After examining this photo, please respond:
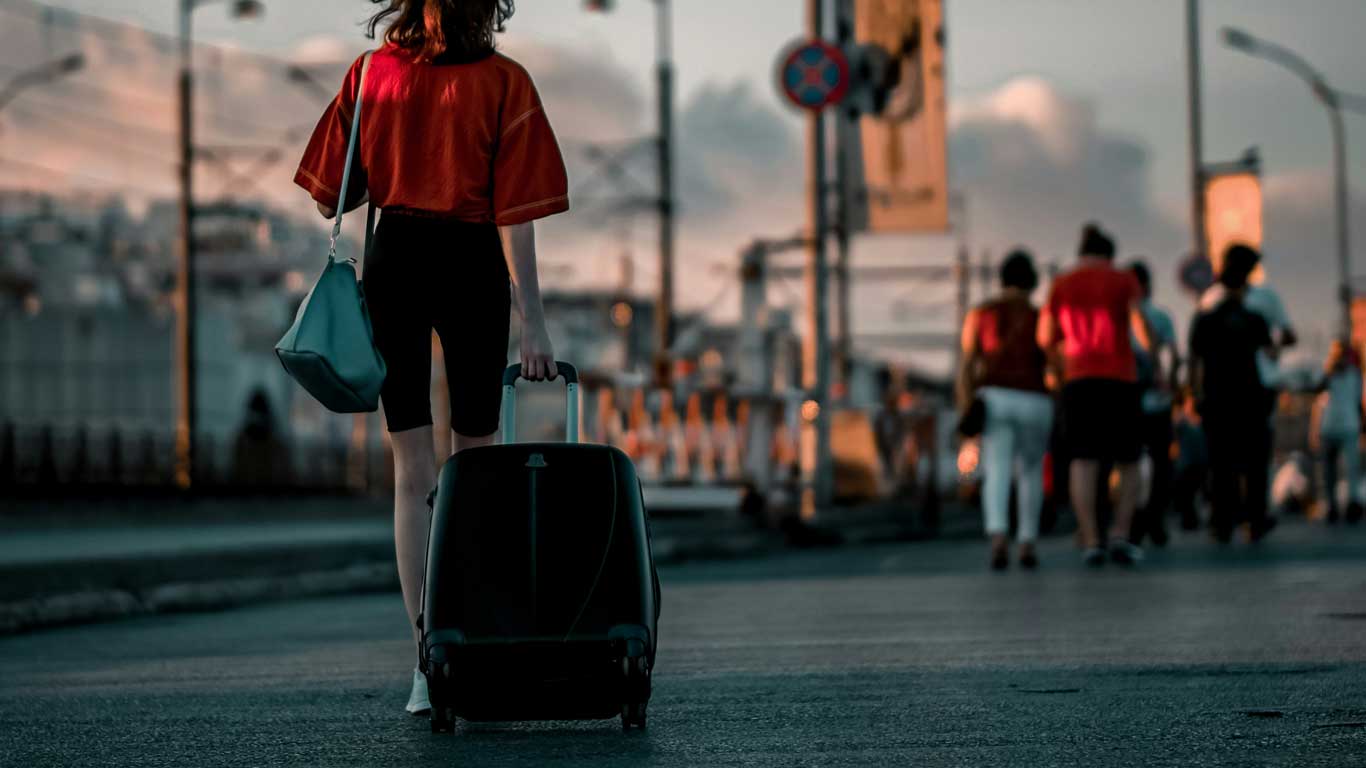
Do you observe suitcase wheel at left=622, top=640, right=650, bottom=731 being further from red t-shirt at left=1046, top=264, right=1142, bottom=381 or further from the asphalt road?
red t-shirt at left=1046, top=264, right=1142, bottom=381

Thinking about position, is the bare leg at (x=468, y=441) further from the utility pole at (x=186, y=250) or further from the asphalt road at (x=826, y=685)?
the utility pole at (x=186, y=250)

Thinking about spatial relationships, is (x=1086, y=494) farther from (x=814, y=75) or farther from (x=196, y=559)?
(x=814, y=75)

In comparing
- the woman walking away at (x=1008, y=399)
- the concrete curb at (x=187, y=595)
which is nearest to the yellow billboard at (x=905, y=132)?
the concrete curb at (x=187, y=595)

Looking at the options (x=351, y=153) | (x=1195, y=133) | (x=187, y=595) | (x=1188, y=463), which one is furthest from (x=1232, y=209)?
(x=351, y=153)

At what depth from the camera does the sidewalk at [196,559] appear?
38.3 ft

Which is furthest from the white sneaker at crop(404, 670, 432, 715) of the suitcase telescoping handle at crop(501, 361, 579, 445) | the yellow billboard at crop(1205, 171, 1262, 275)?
the yellow billboard at crop(1205, 171, 1262, 275)

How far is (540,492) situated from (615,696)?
0.49 m

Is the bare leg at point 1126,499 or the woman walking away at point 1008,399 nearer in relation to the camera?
the woman walking away at point 1008,399

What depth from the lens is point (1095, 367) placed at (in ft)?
45.9

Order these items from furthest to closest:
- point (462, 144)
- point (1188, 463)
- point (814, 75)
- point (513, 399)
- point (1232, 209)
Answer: point (1232, 209), point (814, 75), point (1188, 463), point (462, 144), point (513, 399)

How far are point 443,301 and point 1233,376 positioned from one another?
36.9 feet

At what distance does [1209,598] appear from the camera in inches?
413

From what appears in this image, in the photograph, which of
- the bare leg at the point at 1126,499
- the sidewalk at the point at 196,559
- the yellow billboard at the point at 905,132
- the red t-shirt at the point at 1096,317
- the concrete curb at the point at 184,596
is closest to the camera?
the concrete curb at the point at 184,596

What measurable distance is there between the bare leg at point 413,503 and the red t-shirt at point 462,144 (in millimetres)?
578
